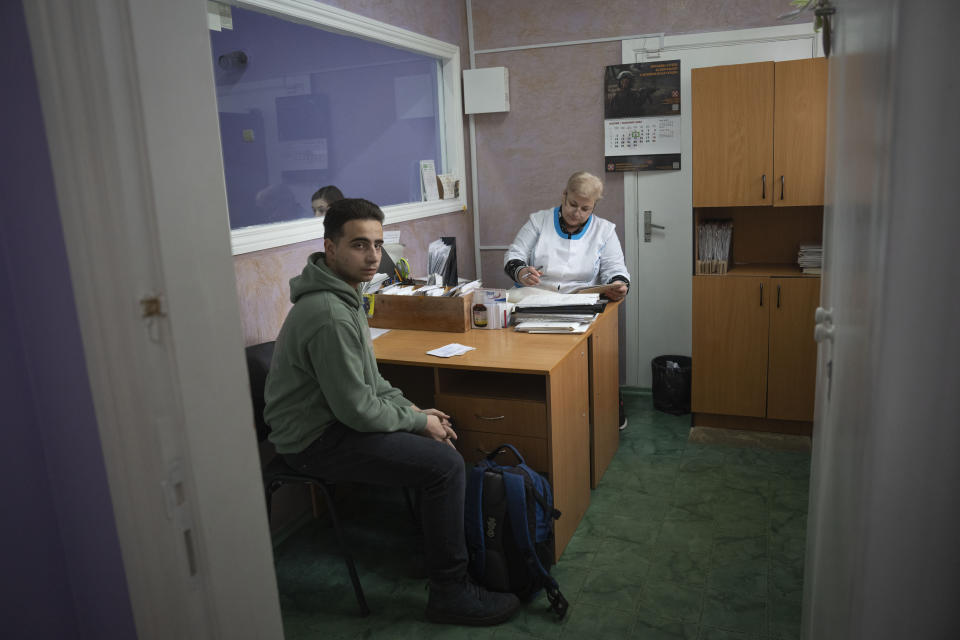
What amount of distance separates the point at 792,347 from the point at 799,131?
1.08m

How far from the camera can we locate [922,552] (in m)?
0.92

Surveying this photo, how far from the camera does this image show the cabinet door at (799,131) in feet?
11.6

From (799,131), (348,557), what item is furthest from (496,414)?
(799,131)

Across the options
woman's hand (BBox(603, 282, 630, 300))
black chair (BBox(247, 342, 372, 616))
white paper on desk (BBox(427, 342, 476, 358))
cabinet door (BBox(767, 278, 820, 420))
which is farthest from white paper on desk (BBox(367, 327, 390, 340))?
cabinet door (BBox(767, 278, 820, 420))

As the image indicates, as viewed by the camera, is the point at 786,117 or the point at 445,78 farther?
the point at 445,78

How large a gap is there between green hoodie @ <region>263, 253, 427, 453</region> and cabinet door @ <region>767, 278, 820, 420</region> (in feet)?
7.20

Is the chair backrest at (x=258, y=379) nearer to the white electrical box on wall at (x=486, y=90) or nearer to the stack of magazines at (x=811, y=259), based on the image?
the white electrical box on wall at (x=486, y=90)

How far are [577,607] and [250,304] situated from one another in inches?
65.7

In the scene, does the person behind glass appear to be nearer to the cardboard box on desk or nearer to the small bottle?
the cardboard box on desk

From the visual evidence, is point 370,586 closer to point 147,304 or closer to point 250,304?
point 250,304

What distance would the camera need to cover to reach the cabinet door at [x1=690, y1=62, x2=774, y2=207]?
11.9 feet

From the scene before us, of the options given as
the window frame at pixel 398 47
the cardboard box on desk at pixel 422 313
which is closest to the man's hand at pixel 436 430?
the cardboard box on desk at pixel 422 313

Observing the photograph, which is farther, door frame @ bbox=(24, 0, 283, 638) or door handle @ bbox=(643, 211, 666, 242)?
door handle @ bbox=(643, 211, 666, 242)

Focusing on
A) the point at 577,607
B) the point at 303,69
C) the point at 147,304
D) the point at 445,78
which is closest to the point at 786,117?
the point at 445,78
